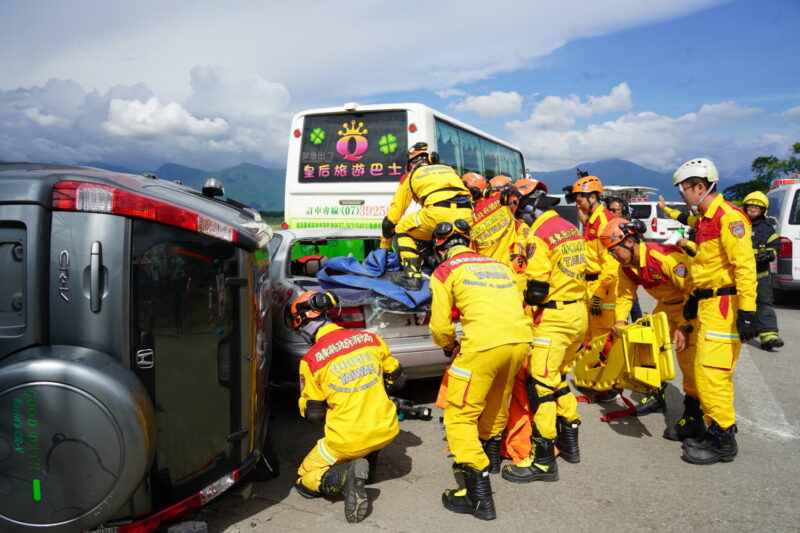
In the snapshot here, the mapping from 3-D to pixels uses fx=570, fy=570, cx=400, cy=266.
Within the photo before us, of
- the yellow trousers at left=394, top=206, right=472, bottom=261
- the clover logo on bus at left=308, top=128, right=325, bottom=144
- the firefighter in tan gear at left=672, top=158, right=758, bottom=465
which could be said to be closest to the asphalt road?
the firefighter in tan gear at left=672, top=158, right=758, bottom=465

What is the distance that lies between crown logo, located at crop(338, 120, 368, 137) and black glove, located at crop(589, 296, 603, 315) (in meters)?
4.26

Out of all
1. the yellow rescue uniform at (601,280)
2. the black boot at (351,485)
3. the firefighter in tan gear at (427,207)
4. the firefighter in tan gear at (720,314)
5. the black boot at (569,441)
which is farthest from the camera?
the yellow rescue uniform at (601,280)

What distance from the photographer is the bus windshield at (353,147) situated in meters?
8.20

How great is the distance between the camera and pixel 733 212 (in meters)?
3.92

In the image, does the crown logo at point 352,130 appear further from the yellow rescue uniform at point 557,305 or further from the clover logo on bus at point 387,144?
the yellow rescue uniform at point 557,305

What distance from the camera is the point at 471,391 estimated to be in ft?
10.8

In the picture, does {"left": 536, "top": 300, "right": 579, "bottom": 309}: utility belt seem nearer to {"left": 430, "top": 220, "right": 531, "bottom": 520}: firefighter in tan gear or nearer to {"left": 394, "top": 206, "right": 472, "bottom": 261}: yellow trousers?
{"left": 430, "top": 220, "right": 531, "bottom": 520}: firefighter in tan gear

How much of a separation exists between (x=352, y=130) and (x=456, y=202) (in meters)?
3.60

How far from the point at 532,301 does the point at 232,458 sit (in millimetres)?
2261

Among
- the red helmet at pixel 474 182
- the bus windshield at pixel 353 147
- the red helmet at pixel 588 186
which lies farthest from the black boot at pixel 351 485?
the bus windshield at pixel 353 147

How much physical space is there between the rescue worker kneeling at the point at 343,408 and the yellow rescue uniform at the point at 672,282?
246 cm

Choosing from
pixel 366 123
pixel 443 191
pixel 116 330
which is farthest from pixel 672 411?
pixel 366 123

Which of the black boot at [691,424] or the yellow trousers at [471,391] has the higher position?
the yellow trousers at [471,391]

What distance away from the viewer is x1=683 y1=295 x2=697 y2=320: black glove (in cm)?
425
